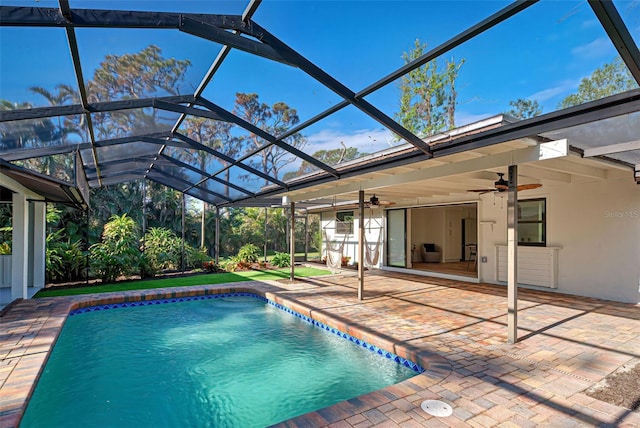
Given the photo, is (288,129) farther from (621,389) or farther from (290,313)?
(621,389)

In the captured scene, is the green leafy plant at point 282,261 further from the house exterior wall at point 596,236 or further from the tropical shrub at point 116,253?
the house exterior wall at point 596,236

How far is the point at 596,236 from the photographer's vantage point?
6.77m

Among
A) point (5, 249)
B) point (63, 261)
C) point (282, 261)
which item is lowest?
point (282, 261)

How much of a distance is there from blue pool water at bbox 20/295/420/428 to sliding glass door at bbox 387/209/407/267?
6.03 meters

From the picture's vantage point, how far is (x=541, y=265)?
7.59 meters

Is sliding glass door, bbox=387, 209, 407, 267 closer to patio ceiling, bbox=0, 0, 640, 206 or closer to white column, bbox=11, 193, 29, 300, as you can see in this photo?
patio ceiling, bbox=0, 0, 640, 206

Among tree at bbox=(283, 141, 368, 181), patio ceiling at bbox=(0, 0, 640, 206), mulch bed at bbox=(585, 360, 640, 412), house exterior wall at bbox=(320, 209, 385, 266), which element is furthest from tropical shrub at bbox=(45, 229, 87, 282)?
mulch bed at bbox=(585, 360, 640, 412)

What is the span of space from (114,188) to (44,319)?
9989mm

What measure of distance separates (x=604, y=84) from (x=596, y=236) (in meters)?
4.70

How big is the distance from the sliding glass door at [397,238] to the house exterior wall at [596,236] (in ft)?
13.7

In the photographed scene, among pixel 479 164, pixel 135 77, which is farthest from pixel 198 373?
pixel 479 164

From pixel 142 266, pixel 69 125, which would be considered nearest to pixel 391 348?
pixel 69 125

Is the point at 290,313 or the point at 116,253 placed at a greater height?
the point at 116,253

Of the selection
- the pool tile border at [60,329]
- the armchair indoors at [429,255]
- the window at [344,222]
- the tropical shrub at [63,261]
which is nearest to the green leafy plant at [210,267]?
the pool tile border at [60,329]
